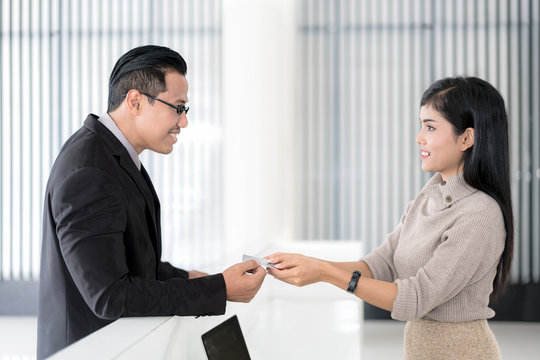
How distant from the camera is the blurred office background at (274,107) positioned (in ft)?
16.7

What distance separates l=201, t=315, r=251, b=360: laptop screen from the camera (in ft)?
4.99

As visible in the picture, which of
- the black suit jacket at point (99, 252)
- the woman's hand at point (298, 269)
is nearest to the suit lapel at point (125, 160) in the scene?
the black suit jacket at point (99, 252)

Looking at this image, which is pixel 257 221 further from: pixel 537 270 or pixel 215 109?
pixel 537 270

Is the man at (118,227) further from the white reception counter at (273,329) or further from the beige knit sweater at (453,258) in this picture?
the beige knit sweater at (453,258)

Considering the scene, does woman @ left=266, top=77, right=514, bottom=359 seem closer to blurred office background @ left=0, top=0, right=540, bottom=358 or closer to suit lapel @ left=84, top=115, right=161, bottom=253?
suit lapel @ left=84, top=115, right=161, bottom=253

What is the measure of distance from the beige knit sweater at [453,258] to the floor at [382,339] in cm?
281

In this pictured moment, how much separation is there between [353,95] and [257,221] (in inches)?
58.7

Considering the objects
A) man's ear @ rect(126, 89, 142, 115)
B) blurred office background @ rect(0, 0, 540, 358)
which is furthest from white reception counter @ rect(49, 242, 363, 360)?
blurred office background @ rect(0, 0, 540, 358)

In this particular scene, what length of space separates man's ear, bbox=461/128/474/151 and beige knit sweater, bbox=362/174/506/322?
0.09 meters

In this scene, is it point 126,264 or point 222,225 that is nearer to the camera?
point 126,264

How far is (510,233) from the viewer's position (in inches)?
68.0

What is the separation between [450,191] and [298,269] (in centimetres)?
52

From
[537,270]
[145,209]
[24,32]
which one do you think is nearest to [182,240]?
[24,32]

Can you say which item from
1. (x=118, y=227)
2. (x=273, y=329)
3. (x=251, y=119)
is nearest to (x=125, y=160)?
(x=118, y=227)
